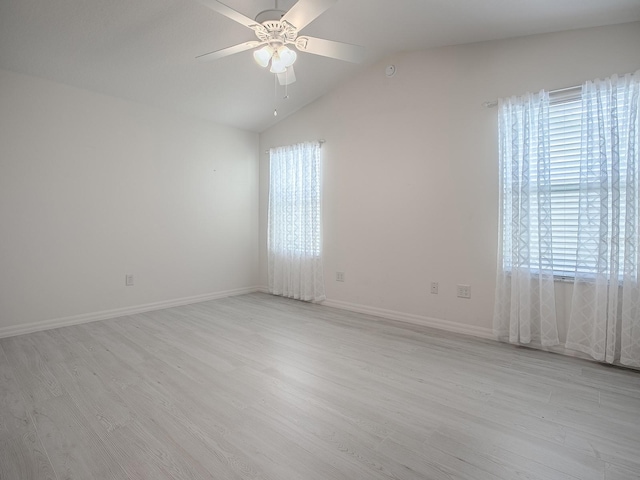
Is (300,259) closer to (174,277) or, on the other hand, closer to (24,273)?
(174,277)

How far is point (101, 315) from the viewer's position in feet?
11.7

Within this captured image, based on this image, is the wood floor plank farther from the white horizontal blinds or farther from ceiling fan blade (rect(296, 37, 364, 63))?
the white horizontal blinds

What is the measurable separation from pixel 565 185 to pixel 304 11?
2429mm

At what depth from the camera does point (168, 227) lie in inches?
162

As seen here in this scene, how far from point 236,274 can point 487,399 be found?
3.79m

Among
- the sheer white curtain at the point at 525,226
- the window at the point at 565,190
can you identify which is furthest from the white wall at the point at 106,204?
the window at the point at 565,190

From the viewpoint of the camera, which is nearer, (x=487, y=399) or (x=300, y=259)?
(x=487, y=399)

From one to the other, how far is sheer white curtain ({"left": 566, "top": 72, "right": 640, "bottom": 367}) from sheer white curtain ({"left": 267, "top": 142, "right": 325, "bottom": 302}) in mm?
2726

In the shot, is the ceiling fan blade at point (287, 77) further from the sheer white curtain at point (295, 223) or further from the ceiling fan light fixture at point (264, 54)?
the sheer white curtain at point (295, 223)

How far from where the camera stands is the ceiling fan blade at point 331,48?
7.44ft

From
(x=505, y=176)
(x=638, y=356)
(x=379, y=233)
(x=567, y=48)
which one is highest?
(x=567, y=48)

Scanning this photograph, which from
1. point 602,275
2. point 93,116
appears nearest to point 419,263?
point 602,275

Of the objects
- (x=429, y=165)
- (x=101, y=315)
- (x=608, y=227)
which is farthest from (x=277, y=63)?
(x=101, y=315)

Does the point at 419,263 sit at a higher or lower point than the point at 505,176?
lower
